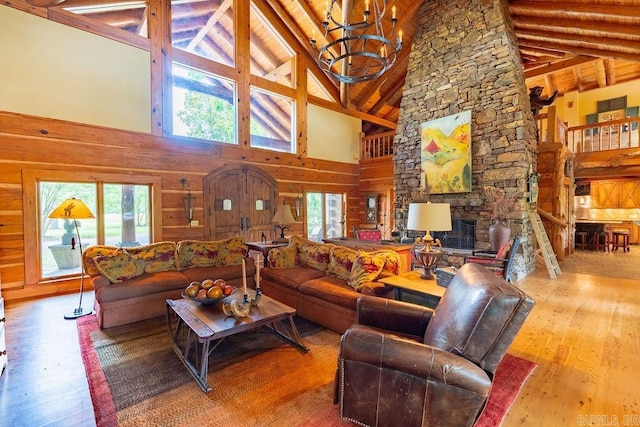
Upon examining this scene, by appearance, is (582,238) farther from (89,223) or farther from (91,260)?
(89,223)

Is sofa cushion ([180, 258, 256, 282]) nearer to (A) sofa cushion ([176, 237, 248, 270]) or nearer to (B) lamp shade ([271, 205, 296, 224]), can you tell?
(A) sofa cushion ([176, 237, 248, 270])

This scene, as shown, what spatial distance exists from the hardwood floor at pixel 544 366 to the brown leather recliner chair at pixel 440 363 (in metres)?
0.73

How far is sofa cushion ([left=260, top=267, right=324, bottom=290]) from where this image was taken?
Answer: 359cm

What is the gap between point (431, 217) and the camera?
2.68 meters

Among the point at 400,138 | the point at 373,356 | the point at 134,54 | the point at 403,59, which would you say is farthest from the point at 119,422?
the point at 403,59

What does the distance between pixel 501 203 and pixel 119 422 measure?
6298mm

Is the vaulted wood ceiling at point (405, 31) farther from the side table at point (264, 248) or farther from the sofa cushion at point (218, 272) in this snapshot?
the sofa cushion at point (218, 272)

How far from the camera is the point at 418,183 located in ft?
23.0

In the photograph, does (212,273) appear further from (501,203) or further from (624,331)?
(501,203)

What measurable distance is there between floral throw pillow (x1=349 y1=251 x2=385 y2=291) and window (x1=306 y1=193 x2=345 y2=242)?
15.6 feet

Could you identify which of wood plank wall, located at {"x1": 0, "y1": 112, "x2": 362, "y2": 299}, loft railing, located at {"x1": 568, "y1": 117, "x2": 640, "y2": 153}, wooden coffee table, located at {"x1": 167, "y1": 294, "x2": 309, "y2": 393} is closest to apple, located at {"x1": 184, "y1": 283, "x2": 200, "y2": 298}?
wooden coffee table, located at {"x1": 167, "y1": 294, "x2": 309, "y2": 393}

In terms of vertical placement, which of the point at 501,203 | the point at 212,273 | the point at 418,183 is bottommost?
the point at 212,273

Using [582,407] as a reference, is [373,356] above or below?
above

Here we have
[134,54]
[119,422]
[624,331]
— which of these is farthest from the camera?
[134,54]
